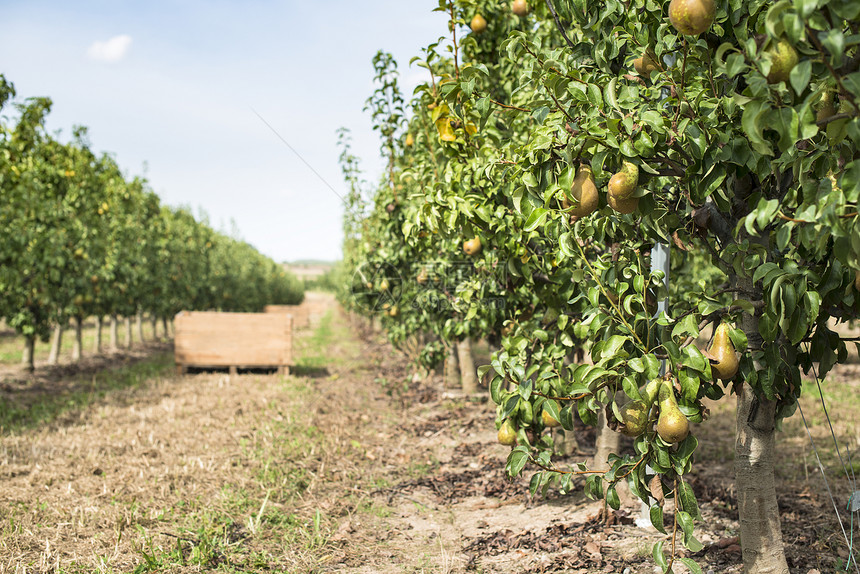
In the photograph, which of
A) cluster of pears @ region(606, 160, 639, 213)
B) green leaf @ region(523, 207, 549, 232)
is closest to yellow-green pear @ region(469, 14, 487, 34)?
green leaf @ region(523, 207, 549, 232)

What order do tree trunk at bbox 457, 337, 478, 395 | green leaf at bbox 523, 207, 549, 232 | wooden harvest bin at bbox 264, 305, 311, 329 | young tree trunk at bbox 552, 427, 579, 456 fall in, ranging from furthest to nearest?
1. wooden harvest bin at bbox 264, 305, 311, 329
2. tree trunk at bbox 457, 337, 478, 395
3. young tree trunk at bbox 552, 427, 579, 456
4. green leaf at bbox 523, 207, 549, 232

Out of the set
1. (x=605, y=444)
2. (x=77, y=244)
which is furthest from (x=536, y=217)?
(x=77, y=244)

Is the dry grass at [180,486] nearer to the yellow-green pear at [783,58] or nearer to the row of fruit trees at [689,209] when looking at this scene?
the row of fruit trees at [689,209]

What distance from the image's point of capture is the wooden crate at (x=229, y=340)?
944cm

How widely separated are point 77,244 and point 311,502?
883 centimetres

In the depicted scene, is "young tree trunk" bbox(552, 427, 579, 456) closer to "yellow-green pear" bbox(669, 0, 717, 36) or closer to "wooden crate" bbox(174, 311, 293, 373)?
"yellow-green pear" bbox(669, 0, 717, 36)

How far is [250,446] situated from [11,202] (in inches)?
238

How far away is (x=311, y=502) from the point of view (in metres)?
4.15

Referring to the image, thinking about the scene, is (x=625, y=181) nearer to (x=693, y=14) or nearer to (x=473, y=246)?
(x=693, y=14)

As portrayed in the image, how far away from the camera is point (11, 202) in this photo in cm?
845

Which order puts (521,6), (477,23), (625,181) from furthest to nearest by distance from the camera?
1. (477,23)
2. (521,6)
3. (625,181)

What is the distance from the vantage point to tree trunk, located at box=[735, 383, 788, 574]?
2.47 metres

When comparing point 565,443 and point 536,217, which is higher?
point 536,217

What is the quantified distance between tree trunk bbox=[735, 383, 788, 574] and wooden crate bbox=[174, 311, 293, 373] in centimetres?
782
